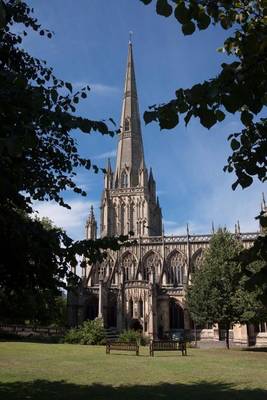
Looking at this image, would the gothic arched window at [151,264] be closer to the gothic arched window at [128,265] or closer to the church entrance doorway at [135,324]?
the gothic arched window at [128,265]

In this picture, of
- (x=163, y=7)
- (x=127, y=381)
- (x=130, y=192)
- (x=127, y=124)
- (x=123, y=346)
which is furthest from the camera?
(x=127, y=124)

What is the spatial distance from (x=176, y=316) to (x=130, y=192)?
25395mm

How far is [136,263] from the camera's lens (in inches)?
2512

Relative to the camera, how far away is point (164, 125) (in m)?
3.53

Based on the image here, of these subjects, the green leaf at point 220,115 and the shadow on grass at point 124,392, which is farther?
the shadow on grass at point 124,392

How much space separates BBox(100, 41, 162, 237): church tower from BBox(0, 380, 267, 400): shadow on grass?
54806 millimetres

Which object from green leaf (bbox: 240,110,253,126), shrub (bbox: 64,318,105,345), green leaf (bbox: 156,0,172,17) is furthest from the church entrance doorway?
green leaf (bbox: 156,0,172,17)

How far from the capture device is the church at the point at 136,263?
53.2m

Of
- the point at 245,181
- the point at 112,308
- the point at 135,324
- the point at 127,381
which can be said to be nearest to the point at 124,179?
the point at 112,308

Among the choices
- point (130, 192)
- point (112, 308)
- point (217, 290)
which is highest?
point (130, 192)

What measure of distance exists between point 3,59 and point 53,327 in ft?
141

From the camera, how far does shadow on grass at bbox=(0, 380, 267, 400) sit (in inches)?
432

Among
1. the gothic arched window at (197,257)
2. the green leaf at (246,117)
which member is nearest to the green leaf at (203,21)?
the green leaf at (246,117)

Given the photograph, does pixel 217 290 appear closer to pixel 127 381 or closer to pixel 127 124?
pixel 127 381
